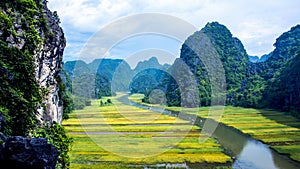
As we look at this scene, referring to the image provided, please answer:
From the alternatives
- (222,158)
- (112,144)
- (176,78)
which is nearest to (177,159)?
(222,158)

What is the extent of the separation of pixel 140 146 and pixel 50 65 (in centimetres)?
1253

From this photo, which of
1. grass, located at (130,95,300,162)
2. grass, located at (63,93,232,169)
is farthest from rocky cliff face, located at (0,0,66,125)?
grass, located at (130,95,300,162)

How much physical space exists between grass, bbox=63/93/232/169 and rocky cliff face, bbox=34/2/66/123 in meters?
6.08

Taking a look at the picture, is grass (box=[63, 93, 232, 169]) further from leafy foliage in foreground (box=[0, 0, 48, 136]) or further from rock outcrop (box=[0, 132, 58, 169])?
rock outcrop (box=[0, 132, 58, 169])

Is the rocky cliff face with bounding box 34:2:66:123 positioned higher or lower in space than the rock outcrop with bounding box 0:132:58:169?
higher

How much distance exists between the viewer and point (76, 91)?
75625 mm

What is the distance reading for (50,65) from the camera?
45.3ft

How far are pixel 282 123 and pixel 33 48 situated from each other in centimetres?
3095

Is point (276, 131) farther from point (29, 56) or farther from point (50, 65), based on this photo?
point (29, 56)

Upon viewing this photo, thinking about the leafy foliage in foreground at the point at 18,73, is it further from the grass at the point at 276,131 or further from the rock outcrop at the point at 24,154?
the grass at the point at 276,131

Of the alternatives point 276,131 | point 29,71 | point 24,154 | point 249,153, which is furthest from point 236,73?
point 24,154

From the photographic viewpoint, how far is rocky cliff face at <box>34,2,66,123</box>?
12638mm

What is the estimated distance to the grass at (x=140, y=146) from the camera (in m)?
19.9

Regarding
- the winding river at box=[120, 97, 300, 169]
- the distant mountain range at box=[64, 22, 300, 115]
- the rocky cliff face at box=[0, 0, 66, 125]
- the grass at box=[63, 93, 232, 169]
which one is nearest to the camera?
the rocky cliff face at box=[0, 0, 66, 125]
